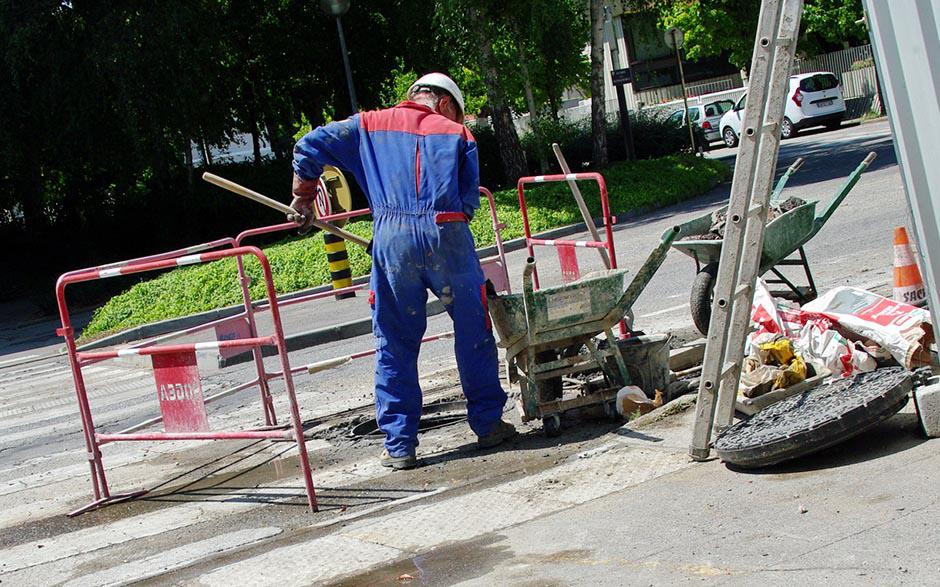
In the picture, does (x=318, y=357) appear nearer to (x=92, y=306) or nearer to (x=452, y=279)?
(x=452, y=279)

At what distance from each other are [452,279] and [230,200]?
2074 centimetres

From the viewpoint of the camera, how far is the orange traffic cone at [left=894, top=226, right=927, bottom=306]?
22.5 ft

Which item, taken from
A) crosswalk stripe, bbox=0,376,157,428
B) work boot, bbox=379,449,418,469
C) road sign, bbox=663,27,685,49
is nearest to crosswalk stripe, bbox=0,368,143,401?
crosswalk stripe, bbox=0,376,157,428

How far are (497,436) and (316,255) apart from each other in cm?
1202

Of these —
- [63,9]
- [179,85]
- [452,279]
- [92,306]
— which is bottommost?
[452,279]

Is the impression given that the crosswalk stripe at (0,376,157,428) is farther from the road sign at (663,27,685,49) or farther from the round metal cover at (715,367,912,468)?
the road sign at (663,27,685,49)

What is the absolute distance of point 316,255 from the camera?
18.0 meters

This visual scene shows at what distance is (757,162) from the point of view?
508 centimetres

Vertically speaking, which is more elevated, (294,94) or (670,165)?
(294,94)

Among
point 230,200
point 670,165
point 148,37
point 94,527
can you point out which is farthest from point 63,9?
point 94,527

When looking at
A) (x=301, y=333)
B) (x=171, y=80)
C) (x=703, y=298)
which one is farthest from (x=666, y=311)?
(x=171, y=80)

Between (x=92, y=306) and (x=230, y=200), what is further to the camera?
(x=230, y=200)

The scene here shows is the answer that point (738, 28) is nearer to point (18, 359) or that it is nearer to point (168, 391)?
point (18, 359)

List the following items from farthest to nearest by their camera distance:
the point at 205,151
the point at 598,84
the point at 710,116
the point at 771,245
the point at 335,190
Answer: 1. the point at 710,116
2. the point at 205,151
3. the point at 598,84
4. the point at 335,190
5. the point at 771,245
